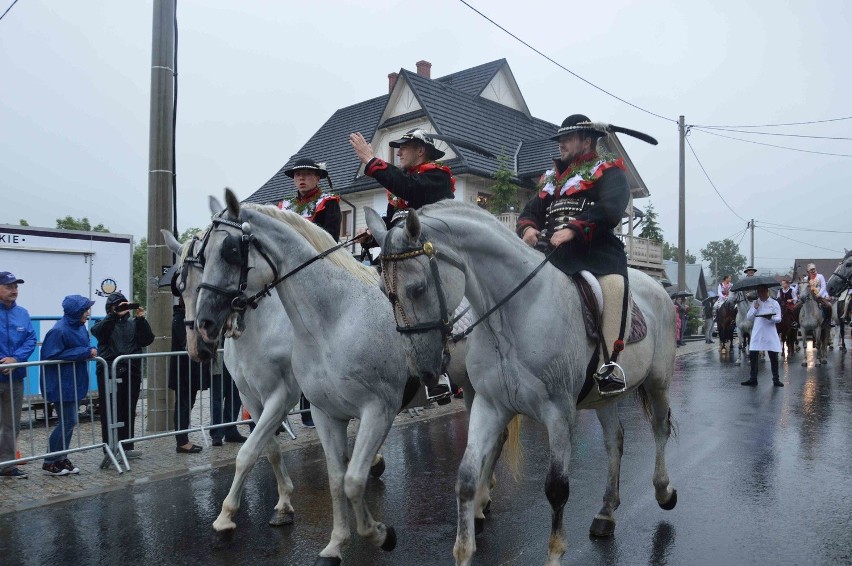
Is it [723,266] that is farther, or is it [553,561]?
[723,266]

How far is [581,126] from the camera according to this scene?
4672 mm

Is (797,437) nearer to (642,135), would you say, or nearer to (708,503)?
(708,503)

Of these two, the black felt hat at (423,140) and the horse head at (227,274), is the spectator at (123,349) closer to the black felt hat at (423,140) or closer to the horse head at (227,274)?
the horse head at (227,274)

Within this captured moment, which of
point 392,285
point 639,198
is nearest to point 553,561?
point 392,285

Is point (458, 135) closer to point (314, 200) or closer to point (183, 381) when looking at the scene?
point (183, 381)

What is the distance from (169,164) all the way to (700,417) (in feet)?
27.2

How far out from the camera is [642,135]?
188 inches

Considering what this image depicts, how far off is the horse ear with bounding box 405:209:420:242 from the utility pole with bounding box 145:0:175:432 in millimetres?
6117

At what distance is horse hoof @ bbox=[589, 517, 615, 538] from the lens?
4797mm

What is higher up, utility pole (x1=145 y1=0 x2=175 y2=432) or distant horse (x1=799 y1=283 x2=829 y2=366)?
utility pole (x1=145 y1=0 x2=175 y2=432)

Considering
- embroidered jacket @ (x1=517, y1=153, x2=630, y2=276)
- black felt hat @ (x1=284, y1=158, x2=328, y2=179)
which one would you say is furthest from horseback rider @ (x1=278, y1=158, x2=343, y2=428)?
embroidered jacket @ (x1=517, y1=153, x2=630, y2=276)

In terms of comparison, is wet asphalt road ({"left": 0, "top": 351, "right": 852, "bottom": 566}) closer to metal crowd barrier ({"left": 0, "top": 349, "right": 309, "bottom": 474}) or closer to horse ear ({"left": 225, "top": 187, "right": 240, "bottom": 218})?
metal crowd barrier ({"left": 0, "top": 349, "right": 309, "bottom": 474})

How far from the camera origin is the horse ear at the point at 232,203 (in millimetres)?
4098

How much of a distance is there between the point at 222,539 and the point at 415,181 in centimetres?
292
